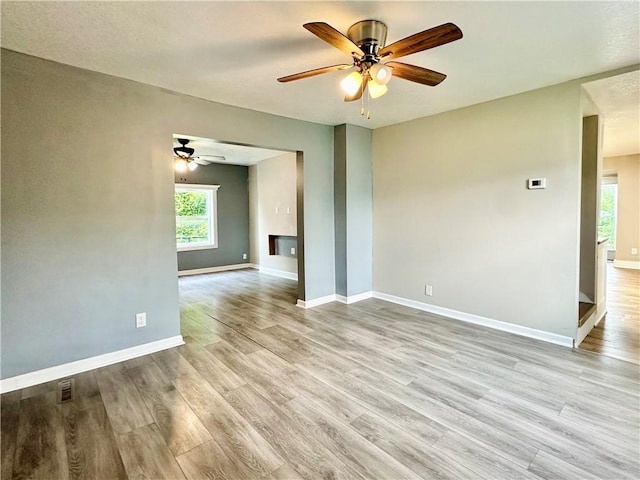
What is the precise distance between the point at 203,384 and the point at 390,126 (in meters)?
3.93

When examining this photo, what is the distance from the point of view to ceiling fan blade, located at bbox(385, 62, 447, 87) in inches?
83.6

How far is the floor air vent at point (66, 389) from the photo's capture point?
2320 millimetres

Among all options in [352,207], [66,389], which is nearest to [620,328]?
[352,207]

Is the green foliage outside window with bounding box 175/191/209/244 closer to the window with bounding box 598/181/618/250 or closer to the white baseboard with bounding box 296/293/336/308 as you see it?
the white baseboard with bounding box 296/293/336/308

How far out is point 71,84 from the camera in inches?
103

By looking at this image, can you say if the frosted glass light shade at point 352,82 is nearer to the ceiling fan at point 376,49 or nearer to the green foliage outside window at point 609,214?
the ceiling fan at point 376,49

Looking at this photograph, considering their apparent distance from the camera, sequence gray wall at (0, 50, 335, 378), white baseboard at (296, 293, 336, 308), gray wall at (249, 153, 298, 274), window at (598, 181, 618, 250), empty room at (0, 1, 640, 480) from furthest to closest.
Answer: window at (598, 181, 618, 250) → gray wall at (249, 153, 298, 274) → white baseboard at (296, 293, 336, 308) → gray wall at (0, 50, 335, 378) → empty room at (0, 1, 640, 480)

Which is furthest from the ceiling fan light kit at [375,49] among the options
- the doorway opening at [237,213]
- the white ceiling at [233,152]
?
the doorway opening at [237,213]

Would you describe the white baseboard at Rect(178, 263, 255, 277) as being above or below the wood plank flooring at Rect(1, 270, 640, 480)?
above

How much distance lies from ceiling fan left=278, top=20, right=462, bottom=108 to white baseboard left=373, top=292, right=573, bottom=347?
270cm

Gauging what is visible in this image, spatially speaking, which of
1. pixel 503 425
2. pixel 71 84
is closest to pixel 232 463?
pixel 503 425

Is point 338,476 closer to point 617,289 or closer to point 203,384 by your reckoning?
point 203,384

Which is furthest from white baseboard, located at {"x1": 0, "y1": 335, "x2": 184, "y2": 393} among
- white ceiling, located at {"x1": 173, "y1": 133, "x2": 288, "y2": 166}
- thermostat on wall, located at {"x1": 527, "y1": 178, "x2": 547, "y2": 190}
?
thermostat on wall, located at {"x1": 527, "y1": 178, "x2": 547, "y2": 190}

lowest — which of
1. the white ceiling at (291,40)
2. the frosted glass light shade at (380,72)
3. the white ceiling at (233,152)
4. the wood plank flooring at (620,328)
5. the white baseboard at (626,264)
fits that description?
the wood plank flooring at (620,328)
